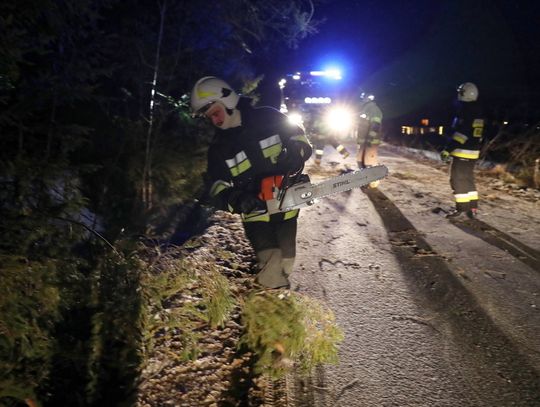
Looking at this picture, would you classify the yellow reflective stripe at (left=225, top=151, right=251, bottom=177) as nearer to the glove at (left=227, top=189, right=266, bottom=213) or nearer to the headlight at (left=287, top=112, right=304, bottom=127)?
the glove at (left=227, top=189, right=266, bottom=213)

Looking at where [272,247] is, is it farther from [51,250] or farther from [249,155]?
[51,250]

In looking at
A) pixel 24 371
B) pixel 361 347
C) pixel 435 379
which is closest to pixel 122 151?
pixel 24 371

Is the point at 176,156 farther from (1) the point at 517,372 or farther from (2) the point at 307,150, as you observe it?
(1) the point at 517,372

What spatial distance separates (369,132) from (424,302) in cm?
568

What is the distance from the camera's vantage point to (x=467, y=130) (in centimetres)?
585

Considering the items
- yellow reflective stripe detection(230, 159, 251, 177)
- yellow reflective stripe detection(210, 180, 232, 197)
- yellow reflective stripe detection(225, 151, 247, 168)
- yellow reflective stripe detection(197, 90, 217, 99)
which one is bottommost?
yellow reflective stripe detection(210, 180, 232, 197)

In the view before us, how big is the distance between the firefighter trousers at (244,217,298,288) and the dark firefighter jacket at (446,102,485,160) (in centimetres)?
398

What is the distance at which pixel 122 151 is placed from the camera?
18.9 ft

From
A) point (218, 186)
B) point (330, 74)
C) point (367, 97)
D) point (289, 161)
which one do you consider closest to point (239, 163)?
point (218, 186)

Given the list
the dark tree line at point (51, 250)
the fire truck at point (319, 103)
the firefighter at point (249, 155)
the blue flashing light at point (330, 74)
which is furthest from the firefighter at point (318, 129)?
the dark tree line at point (51, 250)

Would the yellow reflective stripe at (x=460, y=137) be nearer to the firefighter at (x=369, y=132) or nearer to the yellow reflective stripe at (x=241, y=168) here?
the firefighter at (x=369, y=132)

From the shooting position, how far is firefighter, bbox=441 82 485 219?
5.78m

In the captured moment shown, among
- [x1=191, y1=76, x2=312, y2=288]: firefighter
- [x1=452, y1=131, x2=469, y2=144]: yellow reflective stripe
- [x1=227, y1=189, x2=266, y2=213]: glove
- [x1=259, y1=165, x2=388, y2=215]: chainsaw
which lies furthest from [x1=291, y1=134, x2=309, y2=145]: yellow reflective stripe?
[x1=452, y1=131, x2=469, y2=144]: yellow reflective stripe

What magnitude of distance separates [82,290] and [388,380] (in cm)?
221
